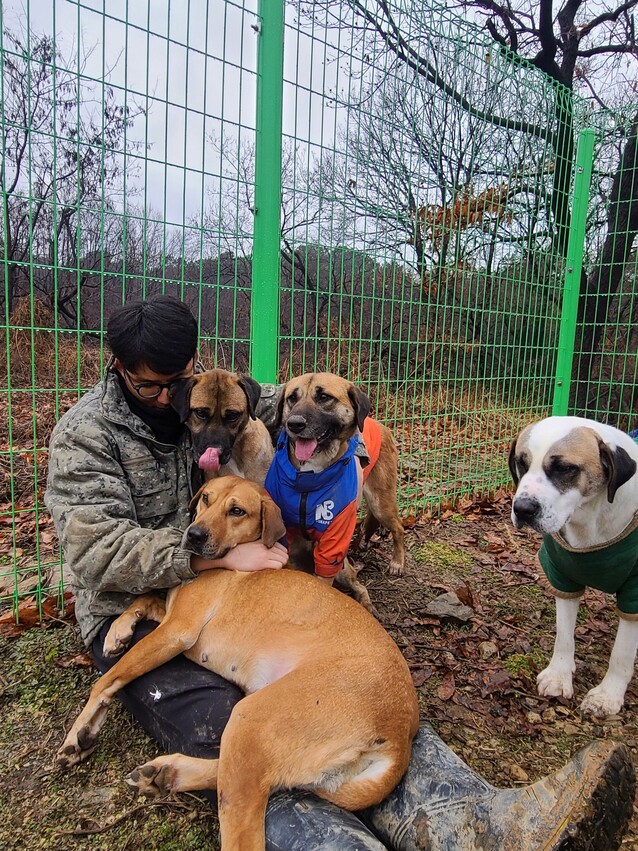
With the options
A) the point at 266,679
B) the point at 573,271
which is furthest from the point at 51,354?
the point at 573,271

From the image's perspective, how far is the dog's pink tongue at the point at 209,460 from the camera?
9.65ft

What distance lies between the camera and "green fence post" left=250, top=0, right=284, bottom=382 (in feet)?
12.3

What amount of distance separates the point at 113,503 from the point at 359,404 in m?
1.55

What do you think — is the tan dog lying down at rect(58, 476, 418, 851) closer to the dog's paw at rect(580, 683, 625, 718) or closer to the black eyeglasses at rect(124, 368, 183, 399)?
the black eyeglasses at rect(124, 368, 183, 399)

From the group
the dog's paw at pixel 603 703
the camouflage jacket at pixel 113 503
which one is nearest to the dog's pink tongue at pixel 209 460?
the camouflage jacket at pixel 113 503

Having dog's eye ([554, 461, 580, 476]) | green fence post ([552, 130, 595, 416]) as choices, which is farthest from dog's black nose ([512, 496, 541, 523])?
green fence post ([552, 130, 595, 416])

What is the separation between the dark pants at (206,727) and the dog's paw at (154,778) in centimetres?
14

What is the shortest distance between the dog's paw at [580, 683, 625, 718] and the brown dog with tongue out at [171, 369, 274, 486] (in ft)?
6.96

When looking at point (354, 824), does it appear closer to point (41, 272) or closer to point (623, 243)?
point (41, 272)

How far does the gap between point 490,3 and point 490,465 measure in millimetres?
10112

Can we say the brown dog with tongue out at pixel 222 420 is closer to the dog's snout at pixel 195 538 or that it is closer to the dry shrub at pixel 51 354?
the dog's snout at pixel 195 538

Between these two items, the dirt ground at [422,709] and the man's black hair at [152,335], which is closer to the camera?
the dirt ground at [422,709]

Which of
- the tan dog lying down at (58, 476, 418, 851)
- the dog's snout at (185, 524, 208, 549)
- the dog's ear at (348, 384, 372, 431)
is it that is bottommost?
the tan dog lying down at (58, 476, 418, 851)

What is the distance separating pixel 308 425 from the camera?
315 cm
